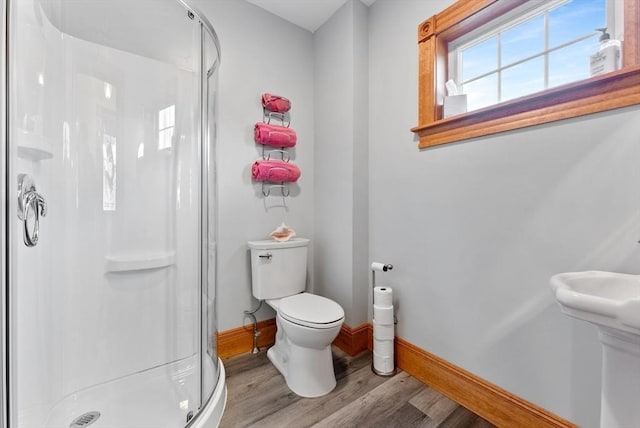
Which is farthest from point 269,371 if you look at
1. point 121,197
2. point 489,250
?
point 489,250

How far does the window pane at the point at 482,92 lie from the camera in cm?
146

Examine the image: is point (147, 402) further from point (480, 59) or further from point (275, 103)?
point (480, 59)

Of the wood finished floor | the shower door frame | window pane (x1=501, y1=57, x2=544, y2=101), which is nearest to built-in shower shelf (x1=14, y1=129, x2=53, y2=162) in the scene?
the shower door frame

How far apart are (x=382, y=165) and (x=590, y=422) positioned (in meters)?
1.53

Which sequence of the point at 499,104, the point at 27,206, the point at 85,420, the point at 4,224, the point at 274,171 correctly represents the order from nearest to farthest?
the point at 4,224
the point at 27,206
the point at 85,420
the point at 499,104
the point at 274,171

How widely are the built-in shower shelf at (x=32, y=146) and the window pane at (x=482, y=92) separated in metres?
1.94

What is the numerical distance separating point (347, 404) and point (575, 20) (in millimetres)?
2063

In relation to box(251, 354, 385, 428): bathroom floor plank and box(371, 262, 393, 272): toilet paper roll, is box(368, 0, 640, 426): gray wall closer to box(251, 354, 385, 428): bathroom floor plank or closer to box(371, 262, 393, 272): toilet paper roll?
box(371, 262, 393, 272): toilet paper roll

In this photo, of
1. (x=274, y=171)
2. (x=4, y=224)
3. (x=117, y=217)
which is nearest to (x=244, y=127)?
(x=274, y=171)

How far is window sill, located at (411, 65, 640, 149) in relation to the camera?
98 cm

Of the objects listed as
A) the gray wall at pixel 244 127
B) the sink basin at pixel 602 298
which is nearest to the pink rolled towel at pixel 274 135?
the gray wall at pixel 244 127

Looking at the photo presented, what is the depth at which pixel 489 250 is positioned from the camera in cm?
136

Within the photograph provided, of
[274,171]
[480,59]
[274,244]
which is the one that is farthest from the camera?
[274,171]

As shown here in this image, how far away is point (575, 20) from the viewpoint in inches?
47.4
